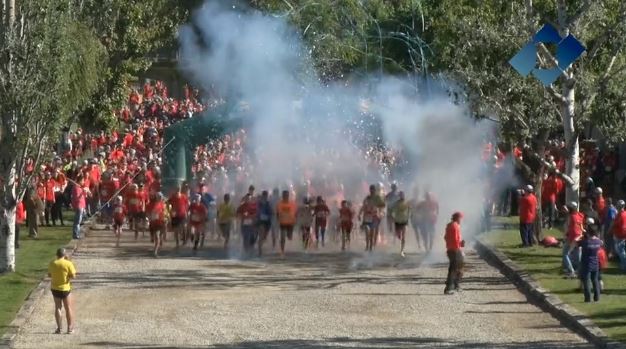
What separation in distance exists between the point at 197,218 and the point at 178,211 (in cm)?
57

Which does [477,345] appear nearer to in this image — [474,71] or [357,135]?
[474,71]

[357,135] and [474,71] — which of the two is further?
[357,135]

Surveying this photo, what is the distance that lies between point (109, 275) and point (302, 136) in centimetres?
1000

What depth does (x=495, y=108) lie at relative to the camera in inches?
1176

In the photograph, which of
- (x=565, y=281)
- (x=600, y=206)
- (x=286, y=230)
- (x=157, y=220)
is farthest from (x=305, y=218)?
(x=565, y=281)

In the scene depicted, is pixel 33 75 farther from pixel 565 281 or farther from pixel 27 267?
pixel 565 281

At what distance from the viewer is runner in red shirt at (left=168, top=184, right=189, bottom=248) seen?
33406mm

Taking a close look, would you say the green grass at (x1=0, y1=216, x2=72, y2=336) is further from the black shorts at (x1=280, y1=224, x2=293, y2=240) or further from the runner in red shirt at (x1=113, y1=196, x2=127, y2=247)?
the black shorts at (x1=280, y1=224, x2=293, y2=240)

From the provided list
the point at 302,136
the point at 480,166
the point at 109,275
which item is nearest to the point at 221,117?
the point at 302,136

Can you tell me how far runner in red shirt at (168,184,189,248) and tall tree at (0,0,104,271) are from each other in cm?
463

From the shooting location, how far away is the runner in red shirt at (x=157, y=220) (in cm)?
3219

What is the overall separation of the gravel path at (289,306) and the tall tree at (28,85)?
7.84 feet

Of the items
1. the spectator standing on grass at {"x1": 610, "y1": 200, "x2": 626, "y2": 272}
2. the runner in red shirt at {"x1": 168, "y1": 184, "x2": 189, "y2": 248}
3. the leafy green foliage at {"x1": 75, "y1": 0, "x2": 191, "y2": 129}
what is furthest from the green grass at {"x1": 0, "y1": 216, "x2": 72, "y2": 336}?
the spectator standing on grass at {"x1": 610, "y1": 200, "x2": 626, "y2": 272}

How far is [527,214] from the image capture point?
3175 centimetres
